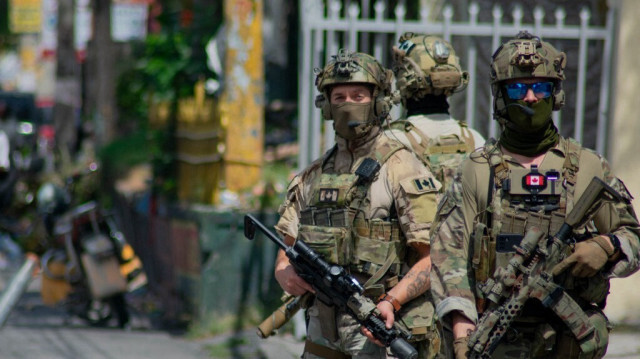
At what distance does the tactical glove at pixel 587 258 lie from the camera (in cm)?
313

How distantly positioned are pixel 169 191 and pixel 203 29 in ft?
6.89

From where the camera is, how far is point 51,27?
29.1 metres

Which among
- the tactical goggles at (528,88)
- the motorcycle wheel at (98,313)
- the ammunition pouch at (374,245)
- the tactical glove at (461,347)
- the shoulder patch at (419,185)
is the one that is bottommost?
the motorcycle wheel at (98,313)

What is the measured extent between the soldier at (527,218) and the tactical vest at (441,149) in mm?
Answer: 1119

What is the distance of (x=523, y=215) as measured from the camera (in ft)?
10.8

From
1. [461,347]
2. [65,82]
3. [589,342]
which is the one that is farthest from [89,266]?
[65,82]

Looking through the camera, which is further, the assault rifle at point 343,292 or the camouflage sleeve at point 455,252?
the assault rifle at point 343,292

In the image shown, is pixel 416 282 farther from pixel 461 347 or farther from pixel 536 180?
pixel 536 180

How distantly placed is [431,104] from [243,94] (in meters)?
3.57

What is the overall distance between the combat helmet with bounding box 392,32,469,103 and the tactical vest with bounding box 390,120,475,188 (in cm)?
20

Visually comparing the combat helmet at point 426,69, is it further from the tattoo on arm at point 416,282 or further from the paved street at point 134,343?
the paved street at point 134,343

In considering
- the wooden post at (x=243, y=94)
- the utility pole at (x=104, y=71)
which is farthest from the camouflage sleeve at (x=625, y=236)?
the utility pole at (x=104, y=71)

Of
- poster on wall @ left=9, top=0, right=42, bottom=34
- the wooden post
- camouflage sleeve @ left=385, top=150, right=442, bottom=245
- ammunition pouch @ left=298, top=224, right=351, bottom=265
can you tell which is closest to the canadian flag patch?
camouflage sleeve @ left=385, top=150, right=442, bottom=245

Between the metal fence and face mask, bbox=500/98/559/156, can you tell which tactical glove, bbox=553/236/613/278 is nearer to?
face mask, bbox=500/98/559/156
